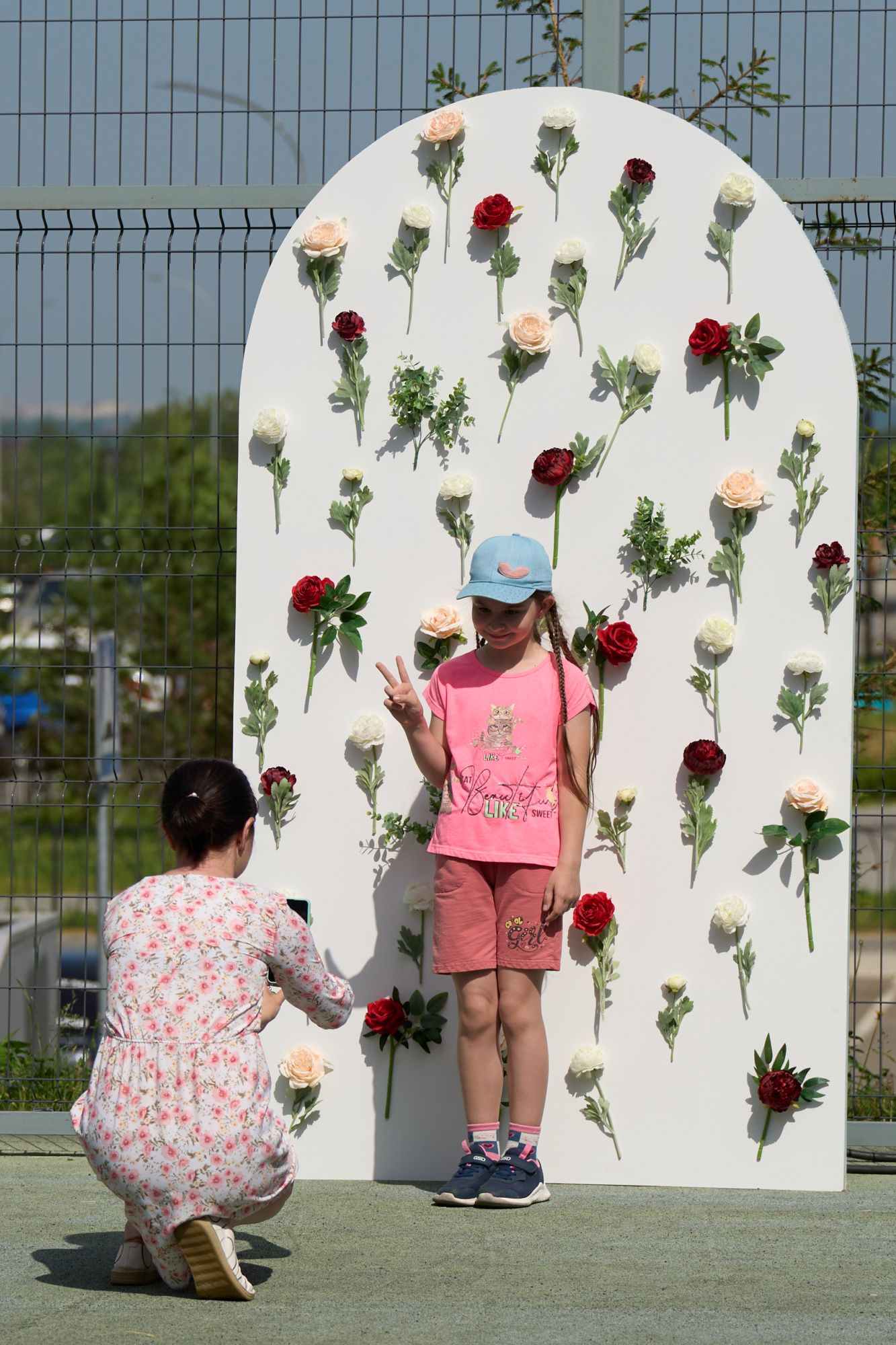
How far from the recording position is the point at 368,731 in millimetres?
4633

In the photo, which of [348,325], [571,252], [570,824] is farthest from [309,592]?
[571,252]

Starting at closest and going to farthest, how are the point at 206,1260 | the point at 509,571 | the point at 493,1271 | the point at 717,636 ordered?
1. the point at 206,1260
2. the point at 493,1271
3. the point at 509,571
4. the point at 717,636

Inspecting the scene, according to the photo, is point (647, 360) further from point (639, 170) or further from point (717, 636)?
point (717, 636)

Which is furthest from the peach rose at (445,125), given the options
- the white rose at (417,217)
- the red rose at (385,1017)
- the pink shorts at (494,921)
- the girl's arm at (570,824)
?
the red rose at (385,1017)

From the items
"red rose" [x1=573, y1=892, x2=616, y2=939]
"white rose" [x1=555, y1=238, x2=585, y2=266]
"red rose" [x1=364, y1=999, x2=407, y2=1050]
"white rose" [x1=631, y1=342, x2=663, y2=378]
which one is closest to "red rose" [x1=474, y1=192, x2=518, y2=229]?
"white rose" [x1=555, y1=238, x2=585, y2=266]

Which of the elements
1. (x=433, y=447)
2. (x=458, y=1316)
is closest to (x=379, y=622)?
(x=433, y=447)

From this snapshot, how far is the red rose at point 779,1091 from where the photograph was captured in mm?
4434

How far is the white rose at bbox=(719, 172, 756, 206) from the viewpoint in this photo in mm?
4586

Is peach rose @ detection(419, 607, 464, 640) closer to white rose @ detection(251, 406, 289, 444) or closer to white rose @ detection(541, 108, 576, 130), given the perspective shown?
white rose @ detection(251, 406, 289, 444)

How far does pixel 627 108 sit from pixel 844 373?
40.2 inches

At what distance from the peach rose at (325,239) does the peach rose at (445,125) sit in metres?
0.37

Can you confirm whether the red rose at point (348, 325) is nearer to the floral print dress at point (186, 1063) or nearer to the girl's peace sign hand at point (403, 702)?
the girl's peace sign hand at point (403, 702)

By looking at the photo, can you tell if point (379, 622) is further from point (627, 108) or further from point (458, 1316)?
point (458, 1316)

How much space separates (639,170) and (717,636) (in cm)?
138
